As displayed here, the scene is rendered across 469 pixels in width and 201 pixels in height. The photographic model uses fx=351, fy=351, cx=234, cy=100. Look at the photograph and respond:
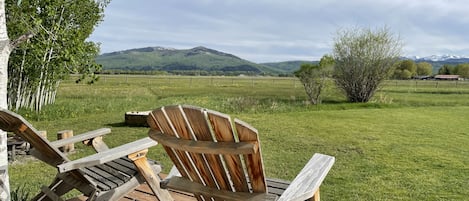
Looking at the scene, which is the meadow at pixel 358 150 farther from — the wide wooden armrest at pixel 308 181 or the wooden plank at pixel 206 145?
the wooden plank at pixel 206 145

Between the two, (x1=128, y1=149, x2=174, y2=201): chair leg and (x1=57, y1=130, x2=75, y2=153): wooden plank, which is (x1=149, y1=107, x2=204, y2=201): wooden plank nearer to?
(x1=128, y1=149, x2=174, y2=201): chair leg

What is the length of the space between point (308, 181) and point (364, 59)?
48.8 ft

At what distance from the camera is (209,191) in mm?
1611

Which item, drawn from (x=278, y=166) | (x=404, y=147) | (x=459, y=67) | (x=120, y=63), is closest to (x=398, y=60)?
(x=404, y=147)

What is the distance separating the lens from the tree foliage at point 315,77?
14.9 meters

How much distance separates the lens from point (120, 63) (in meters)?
155

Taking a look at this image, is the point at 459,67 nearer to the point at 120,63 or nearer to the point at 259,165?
the point at 259,165


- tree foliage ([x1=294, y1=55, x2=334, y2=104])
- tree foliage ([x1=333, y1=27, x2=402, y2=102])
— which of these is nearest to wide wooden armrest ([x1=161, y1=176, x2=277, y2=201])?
tree foliage ([x1=294, y1=55, x2=334, y2=104])

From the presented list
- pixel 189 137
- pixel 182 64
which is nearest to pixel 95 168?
pixel 189 137

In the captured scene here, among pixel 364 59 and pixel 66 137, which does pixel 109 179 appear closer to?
pixel 66 137

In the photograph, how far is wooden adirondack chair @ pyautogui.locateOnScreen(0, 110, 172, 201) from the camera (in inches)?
76.5

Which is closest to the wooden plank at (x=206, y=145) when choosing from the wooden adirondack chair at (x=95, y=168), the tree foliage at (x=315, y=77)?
the wooden adirondack chair at (x=95, y=168)

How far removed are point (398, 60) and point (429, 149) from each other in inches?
423

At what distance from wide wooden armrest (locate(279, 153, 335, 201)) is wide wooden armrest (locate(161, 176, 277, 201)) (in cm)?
10
